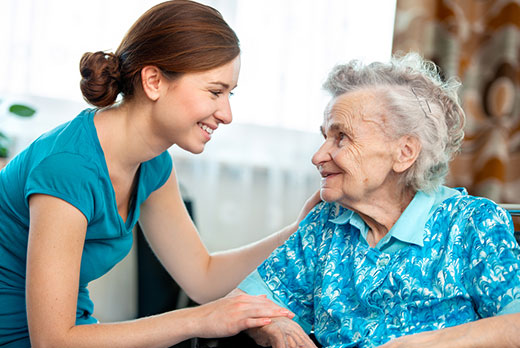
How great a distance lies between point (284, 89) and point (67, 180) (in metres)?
1.82

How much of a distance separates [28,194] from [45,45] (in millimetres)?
1636

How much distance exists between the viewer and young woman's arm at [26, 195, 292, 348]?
120 cm

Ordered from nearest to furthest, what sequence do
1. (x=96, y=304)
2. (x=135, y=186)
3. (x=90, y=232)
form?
(x=90, y=232), (x=135, y=186), (x=96, y=304)

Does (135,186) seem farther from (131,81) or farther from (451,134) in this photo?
(451,134)

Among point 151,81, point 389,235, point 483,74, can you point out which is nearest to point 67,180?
point 151,81

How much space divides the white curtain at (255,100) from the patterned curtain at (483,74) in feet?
0.92

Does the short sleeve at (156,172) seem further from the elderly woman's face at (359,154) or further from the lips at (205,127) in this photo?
the elderly woman's face at (359,154)

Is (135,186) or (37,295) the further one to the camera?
(135,186)

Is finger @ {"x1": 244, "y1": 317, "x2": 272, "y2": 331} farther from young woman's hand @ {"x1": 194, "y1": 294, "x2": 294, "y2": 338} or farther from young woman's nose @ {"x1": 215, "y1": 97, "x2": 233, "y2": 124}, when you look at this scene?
young woman's nose @ {"x1": 215, "y1": 97, "x2": 233, "y2": 124}

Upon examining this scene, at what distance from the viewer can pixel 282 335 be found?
1301 millimetres

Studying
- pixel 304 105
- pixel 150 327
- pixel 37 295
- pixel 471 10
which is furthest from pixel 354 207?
pixel 471 10

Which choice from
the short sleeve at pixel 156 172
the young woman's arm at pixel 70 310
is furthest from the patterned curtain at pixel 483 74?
the young woman's arm at pixel 70 310

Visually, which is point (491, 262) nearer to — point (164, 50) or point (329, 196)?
point (329, 196)

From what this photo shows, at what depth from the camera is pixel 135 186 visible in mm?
1543
